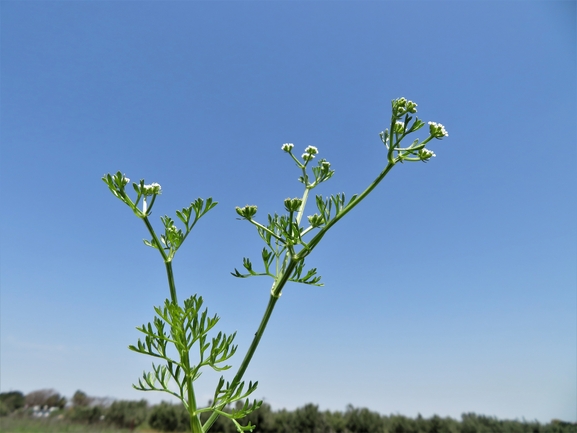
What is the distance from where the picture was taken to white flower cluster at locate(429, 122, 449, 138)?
53.4 inches

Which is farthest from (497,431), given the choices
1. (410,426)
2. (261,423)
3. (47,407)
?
(47,407)

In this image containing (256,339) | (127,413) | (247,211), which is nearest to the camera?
(256,339)

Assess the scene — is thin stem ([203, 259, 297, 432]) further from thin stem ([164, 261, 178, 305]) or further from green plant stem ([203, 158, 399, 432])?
thin stem ([164, 261, 178, 305])

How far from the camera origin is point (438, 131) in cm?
137

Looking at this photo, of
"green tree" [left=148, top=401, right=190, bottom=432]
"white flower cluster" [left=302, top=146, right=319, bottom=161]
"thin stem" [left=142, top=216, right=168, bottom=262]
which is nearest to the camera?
"thin stem" [left=142, top=216, right=168, bottom=262]

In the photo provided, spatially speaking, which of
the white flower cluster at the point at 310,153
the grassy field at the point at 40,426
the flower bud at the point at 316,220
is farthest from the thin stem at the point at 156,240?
the grassy field at the point at 40,426

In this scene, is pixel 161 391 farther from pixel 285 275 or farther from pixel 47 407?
pixel 47 407

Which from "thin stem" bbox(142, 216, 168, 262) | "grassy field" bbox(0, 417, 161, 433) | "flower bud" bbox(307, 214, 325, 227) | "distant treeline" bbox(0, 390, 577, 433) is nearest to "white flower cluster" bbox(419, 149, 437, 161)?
"flower bud" bbox(307, 214, 325, 227)

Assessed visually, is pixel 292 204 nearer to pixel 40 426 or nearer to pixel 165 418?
pixel 40 426

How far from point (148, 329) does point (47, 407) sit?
882cm

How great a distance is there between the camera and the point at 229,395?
1.24 meters

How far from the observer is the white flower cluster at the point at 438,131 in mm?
1357

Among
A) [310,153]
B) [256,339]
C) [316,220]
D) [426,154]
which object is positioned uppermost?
[310,153]

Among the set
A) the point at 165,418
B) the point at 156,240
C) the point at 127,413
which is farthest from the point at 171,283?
the point at 165,418
